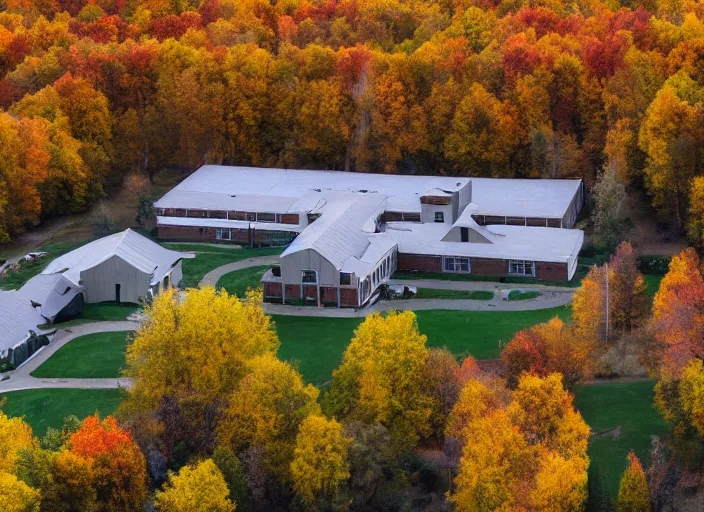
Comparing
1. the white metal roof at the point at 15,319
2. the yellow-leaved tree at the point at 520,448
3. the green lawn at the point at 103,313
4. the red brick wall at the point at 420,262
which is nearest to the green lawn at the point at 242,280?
the green lawn at the point at 103,313

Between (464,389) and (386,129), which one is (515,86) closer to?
(386,129)

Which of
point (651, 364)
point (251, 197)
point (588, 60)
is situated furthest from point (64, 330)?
point (588, 60)

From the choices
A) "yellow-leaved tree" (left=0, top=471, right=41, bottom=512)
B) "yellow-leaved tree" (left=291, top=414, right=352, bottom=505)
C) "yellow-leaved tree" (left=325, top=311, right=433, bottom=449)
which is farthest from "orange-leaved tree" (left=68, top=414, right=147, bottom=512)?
"yellow-leaved tree" (left=325, top=311, right=433, bottom=449)

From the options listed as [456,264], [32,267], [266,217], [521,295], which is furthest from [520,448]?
[32,267]

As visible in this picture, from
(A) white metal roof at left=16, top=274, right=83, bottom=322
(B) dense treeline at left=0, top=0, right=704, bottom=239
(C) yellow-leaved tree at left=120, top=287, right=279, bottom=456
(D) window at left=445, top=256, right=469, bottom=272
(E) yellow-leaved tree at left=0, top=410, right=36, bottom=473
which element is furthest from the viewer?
(B) dense treeline at left=0, top=0, right=704, bottom=239

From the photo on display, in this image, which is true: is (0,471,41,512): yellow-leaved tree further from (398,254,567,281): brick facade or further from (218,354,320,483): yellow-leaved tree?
(398,254,567,281): brick facade

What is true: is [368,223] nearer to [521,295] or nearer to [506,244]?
[506,244]

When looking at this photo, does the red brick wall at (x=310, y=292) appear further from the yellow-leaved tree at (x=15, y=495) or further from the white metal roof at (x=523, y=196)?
the yellow-leaved tree at (x=15, y=495)
